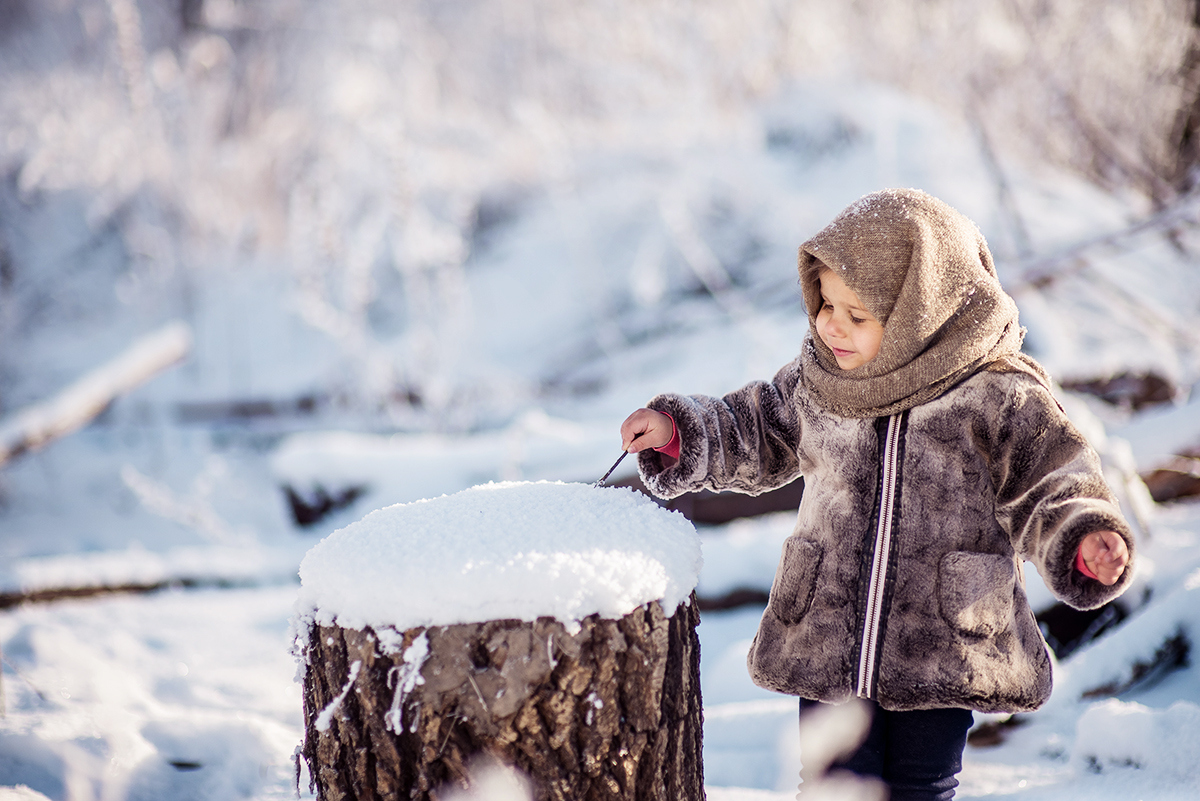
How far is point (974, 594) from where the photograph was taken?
1.34m

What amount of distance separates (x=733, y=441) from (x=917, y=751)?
0.64m

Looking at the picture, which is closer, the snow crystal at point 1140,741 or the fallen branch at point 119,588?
the snow crystal at point 1140,741

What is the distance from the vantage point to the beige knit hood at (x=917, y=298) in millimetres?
1347

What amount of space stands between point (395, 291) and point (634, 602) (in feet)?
30.1

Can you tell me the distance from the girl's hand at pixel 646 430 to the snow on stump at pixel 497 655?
0.86 feet

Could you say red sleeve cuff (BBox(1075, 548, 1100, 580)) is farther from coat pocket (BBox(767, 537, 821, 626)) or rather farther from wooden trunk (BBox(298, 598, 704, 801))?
wooden trunk (BBox(298, 598, 704, 801))

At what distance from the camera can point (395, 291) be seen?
990cm

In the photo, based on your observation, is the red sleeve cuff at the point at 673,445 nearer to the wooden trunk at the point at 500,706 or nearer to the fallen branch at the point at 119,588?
the wooden trunk at the point at 500,706

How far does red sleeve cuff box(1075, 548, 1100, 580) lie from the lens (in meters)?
1.18

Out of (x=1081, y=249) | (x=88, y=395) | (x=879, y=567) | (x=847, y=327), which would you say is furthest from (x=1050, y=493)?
(x=1081, y=249)

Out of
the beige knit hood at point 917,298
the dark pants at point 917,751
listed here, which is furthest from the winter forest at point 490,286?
the beige knit hood at point 917,298

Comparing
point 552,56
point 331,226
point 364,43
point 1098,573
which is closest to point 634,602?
point 1098,573

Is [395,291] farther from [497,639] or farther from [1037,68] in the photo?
[497,639]

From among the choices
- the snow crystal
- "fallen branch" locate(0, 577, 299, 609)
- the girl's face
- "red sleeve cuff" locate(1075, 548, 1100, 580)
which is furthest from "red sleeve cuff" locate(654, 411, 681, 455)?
"fallen branch" locate(0, 577, 299, 609)
